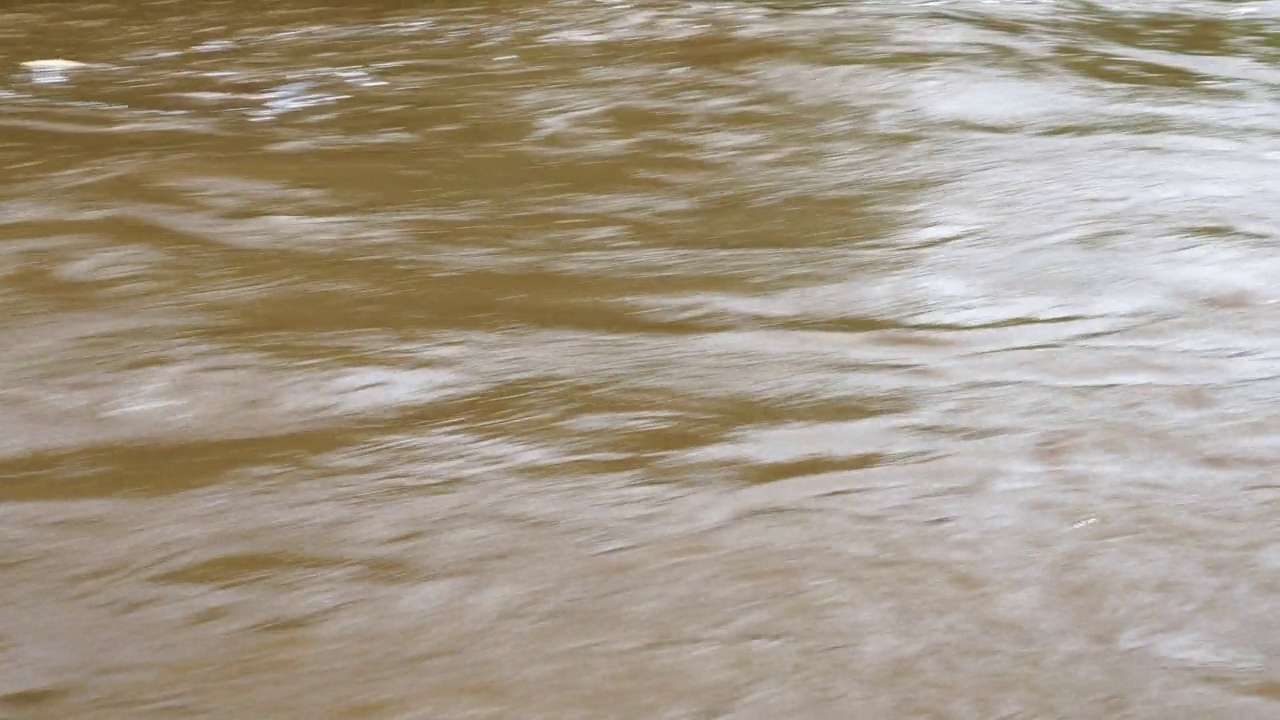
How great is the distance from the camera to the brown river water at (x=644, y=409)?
103 centimetres

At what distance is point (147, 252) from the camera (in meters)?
2.04

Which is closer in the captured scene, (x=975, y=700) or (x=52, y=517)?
(x=975, y=700)

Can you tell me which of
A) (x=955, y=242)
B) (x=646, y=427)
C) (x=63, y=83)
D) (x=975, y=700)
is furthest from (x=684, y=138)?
(x=975, y=700)

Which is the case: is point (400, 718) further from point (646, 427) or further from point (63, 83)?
point (63, 83)

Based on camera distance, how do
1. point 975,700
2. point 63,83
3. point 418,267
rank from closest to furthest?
point 975,700 → point 418,267 → point 63,83

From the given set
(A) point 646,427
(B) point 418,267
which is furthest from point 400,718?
(B) point 418,267

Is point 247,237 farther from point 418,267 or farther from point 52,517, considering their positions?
point 52,517

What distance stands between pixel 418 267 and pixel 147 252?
1.35 ft

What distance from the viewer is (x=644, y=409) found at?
4.88 ft

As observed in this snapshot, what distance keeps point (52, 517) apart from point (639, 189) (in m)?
1.30

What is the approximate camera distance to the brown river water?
1.03 meters

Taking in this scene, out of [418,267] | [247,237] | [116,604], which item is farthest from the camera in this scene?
[247,237]

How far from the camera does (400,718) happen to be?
981 millimetres

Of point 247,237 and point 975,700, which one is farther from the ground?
point 247,237
